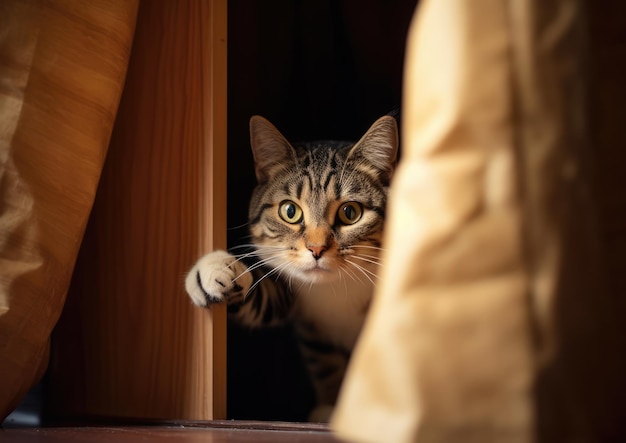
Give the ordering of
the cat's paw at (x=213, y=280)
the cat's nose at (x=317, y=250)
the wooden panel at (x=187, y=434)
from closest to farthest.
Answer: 1. the wooden panel at (x=187, y=434)
2. the cat's paw at (x=213, y=280)
3. the cat's nose at (x=317, y=250)

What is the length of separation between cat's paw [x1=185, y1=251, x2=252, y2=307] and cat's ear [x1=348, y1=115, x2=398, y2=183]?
42cm

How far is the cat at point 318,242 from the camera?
121 cm

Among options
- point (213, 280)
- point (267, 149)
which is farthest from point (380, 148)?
point (213, 280)

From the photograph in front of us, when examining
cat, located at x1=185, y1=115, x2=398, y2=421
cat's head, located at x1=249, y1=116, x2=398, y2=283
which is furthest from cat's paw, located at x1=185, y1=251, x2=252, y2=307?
cat's head, located at x1=249, y1=116, x2=398, y2=283

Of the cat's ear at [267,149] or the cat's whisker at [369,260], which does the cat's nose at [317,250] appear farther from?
the cat's ear at [267,149]

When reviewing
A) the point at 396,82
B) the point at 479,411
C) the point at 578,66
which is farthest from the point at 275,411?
the point at 578,66

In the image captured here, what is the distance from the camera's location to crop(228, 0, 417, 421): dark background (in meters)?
1.52

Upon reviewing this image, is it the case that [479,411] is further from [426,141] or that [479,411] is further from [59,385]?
[59,385]

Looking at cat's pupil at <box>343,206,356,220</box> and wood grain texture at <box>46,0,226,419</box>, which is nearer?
wood grain texture at <box>46,0,226,419</box>

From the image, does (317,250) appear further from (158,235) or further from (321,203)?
(158,235)

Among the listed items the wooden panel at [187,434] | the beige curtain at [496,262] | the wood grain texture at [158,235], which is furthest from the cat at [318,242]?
Answer: the beige curtain at [496,262]

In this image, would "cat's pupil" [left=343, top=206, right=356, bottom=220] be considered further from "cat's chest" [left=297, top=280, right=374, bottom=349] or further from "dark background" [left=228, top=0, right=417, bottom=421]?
"dark background" [left=228, top=0, right=417, bottom=421]

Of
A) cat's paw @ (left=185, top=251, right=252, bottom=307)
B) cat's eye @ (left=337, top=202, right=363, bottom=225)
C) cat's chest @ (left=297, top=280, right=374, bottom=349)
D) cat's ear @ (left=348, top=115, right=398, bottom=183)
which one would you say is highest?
cat's ear @ (left=348, top=115, right=398, bottom=183)

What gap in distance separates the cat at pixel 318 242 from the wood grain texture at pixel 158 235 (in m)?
0.11
